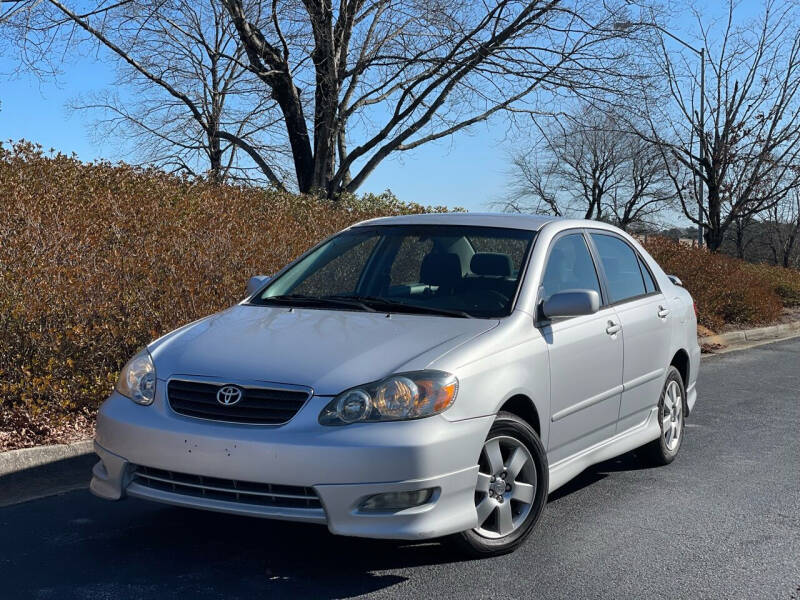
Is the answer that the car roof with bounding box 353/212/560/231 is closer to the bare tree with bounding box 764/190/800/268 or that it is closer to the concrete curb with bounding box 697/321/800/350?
the concrete curb with bounding box 697/321/800/350

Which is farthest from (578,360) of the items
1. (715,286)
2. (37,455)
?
(715,286)

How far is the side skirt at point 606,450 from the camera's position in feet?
16.4

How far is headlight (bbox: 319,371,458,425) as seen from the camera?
399 centimetres

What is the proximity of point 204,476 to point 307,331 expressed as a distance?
907 mm

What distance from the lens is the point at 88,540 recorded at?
187 inches

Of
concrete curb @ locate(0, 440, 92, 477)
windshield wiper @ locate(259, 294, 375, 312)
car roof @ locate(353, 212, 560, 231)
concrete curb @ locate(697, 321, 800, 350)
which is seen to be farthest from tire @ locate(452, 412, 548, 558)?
concrete curb @ locate(697, 321, 800, 350)

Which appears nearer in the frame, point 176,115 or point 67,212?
point 67,212

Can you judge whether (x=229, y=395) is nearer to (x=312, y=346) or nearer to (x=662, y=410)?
(x=312, y=346)

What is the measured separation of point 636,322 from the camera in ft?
19.5

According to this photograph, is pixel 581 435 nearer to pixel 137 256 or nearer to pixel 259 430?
pixel 259 430

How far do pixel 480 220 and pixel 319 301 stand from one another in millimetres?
1162

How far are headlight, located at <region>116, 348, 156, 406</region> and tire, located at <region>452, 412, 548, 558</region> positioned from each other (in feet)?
5.05

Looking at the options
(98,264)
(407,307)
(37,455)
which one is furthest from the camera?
(98,264)

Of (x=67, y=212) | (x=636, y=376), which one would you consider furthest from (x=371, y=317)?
(x=67, y=212)
